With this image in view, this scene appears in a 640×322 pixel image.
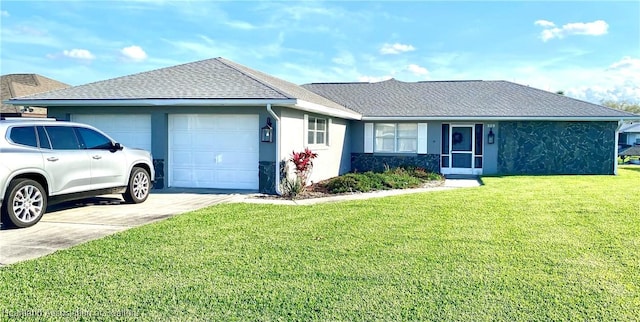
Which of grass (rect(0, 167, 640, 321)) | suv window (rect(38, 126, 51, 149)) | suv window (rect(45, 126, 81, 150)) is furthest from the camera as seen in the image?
suv window (rect(45, 126, 81, 150))

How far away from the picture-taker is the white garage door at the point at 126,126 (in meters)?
12.1

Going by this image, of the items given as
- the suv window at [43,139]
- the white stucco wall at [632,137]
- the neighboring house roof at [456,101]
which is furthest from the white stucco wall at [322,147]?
the white stucco wall at [632,137]

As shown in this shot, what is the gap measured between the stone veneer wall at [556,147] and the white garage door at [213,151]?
10707 millimetres

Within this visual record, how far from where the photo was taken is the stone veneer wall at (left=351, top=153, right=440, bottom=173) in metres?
17.6

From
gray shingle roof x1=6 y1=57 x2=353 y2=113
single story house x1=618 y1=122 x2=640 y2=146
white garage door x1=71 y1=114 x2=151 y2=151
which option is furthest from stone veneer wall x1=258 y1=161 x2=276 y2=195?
single story house x1=618 y1=122 x2=640 y2=146

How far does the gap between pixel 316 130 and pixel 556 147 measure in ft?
32.0

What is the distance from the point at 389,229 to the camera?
6.92 m

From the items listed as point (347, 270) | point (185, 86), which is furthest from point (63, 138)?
point (347, 270)

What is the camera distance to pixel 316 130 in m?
14.4

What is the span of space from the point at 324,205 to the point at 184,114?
16.2ft

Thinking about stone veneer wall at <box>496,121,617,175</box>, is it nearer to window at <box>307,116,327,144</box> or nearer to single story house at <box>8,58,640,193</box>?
single story house at <box>8,58,640,193</box>

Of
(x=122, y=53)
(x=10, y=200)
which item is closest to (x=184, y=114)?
(x=10, y=200)

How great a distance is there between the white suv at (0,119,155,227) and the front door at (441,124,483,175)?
41.4 feet

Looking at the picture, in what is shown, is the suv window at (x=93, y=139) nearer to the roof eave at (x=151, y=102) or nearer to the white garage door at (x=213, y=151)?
the roof eave at (x=151, y=102)
